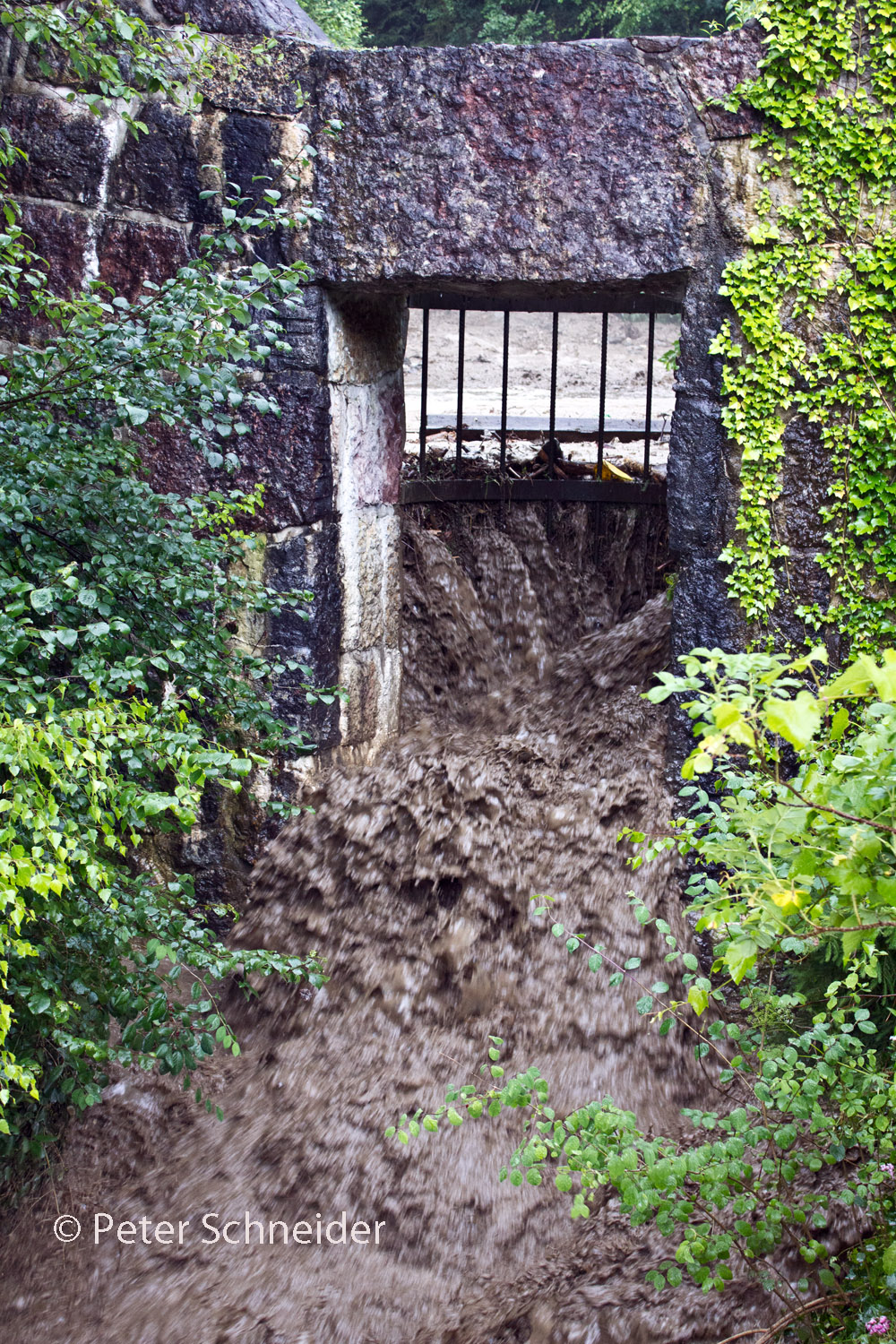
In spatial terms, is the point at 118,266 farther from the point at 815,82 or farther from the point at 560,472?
the point at 560,472

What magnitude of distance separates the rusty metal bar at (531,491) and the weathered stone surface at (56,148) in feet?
7.77

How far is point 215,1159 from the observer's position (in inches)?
119

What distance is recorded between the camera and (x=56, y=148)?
10.4 feet

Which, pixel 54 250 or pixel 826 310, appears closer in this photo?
pixel 826 310

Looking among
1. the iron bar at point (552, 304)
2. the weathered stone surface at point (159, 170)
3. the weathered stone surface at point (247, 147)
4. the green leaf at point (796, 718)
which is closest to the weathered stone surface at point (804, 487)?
the iron bar at point (552, 304)

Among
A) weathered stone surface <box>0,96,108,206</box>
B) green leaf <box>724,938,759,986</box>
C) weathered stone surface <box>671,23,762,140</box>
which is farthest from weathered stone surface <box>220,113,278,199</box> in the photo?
green leaf <box>724,938,759,986</box>

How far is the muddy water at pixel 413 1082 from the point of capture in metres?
2.56

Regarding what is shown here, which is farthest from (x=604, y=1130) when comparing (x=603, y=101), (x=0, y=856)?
(x=603, y=101)

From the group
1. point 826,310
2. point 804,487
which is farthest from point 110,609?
point 826,310

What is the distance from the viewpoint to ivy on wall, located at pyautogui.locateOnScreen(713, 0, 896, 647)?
9.15 feet

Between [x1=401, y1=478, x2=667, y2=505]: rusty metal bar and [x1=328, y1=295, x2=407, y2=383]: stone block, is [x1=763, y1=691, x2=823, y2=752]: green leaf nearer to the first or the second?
[x1=328, y1=295, x2=407, y2=383]: stone block

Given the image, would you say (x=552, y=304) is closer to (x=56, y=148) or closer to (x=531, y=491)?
(x=531, y=491)

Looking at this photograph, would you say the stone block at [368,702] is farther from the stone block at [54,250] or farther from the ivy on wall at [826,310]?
the stone block at [54,250]

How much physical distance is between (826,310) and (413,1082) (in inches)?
101
